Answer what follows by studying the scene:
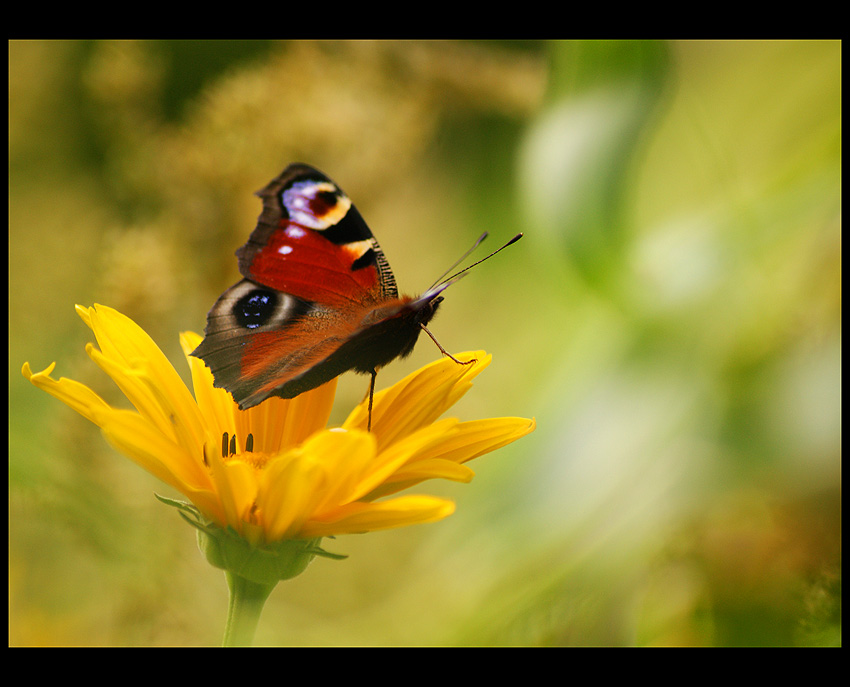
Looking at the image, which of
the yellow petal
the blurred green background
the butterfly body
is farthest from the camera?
the blurred green background

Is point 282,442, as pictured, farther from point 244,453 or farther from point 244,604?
point 244,604

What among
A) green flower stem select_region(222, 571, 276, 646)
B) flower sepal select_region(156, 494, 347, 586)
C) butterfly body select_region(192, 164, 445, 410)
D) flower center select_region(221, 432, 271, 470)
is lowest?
green flower stem select_region(222, 571, 276, 646)

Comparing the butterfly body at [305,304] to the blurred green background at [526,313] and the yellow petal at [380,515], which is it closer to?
the yellow petal at [380,515]

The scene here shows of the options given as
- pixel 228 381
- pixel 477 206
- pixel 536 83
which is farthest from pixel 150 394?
pixel 477 206

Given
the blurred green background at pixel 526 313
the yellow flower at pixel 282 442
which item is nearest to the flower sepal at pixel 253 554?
the yellow flower at pixel 282 442

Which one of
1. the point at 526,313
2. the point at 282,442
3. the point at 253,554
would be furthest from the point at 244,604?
the point at 526,313

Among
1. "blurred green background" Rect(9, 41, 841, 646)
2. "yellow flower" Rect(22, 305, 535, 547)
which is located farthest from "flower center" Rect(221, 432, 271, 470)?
"blurred green background" Rect(9, 41, 841, 646)

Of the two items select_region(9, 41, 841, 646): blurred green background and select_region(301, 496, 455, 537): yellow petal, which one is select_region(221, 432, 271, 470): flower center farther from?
select_region(9, 41, 841, 646): blurred green background
